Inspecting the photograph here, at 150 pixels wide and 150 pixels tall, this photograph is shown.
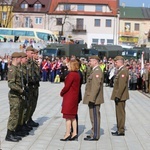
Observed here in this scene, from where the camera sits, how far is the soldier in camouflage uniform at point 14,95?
10.2 m

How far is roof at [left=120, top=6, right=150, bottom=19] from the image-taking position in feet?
296

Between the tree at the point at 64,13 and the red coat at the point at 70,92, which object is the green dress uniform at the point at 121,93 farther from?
the tree at the point at 64,13

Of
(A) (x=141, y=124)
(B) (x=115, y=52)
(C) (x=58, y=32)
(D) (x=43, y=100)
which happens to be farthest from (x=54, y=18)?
(A) (x=141, y=124)

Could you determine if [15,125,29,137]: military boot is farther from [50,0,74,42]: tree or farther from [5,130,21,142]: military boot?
[50,0,74,42]: tree

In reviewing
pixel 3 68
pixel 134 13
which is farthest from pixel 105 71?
pixel 134 13

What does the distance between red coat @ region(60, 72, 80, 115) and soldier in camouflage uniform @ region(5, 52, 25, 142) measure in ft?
3.19

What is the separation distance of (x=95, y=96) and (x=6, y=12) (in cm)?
7474

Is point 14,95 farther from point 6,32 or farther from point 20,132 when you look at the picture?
point 6,32

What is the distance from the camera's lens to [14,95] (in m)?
10.4

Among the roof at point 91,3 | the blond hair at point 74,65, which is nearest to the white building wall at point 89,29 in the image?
the roof at point 91,3

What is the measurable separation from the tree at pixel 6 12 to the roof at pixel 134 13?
20943mm

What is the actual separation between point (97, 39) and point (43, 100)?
63359 mm

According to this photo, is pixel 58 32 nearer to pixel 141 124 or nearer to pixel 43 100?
pixel 43 100

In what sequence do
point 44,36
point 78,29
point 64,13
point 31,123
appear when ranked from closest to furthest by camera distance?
point 31,123
point 44,36
point 64,13
point 78,29
